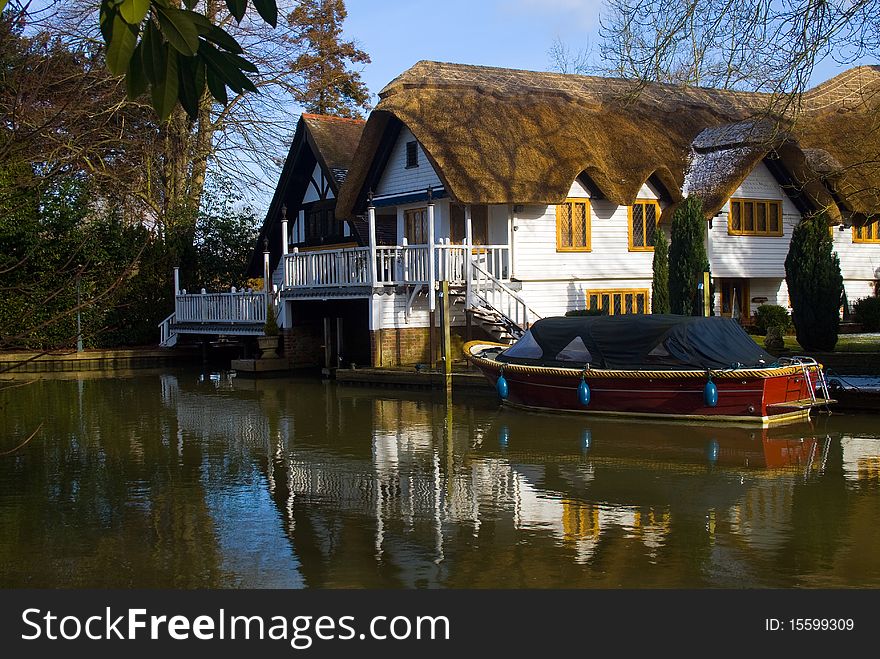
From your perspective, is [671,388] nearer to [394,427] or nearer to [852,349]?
[394,427]

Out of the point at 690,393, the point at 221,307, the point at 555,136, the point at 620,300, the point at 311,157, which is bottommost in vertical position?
the point at 690,393

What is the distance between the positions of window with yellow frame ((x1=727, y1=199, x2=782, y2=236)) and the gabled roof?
41.8ft

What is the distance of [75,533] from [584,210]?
72.7ft

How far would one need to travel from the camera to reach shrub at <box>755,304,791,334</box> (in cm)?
3055

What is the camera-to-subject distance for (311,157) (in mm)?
36719

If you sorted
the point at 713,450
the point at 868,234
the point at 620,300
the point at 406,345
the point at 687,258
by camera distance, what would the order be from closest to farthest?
the point at 713,450 → the point at 687,258 → the point at 406,345 → the point at 620,300 → the point at 868,234

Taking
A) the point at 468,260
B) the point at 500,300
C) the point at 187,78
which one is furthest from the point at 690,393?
the point at 187,78

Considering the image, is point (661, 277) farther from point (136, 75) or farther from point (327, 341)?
point (136, 75)

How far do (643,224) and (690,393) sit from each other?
544 inches

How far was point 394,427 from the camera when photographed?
19.8 metres

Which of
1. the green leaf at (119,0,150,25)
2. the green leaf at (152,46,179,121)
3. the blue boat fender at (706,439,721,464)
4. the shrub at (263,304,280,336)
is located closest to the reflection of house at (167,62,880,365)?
the shrub at (263,304,280,336)

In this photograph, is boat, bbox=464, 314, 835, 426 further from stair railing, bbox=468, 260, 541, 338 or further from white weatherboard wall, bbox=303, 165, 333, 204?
white weatherboard wall, bbox=303, 165, 333, 204

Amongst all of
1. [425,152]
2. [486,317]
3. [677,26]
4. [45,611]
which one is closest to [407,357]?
[486,317]

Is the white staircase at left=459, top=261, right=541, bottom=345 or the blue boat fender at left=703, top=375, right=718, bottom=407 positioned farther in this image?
the white staircase at left=459, top=261, right=541, bottom=345
